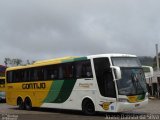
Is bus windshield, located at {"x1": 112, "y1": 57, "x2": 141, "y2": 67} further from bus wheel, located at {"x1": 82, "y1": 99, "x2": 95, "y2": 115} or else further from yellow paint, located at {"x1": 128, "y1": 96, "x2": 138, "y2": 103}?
bus wheel, located at {"x1": 82, "y1": 99, "x2": 95, "y2": 115}

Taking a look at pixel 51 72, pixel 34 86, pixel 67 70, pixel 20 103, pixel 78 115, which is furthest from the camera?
pixel 20 103

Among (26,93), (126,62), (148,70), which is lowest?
(26,93)

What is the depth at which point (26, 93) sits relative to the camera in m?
27.0

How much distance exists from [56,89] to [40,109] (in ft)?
15.2

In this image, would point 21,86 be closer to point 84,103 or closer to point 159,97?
point 84,103

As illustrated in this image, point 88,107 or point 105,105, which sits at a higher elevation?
point 105,105

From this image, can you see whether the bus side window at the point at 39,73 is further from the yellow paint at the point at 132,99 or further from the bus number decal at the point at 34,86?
the yellow paint at the point at 132,99

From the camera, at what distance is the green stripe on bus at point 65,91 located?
22.1 meters

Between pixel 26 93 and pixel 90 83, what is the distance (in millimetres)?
7811

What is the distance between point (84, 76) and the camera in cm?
2095

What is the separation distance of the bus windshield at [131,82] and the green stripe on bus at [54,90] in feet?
15.5

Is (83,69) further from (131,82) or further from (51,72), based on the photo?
(51,72)

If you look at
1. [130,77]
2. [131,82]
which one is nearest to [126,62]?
[130,77]

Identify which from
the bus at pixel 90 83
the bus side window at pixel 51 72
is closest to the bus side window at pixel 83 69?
the bus at pixel 90 83
